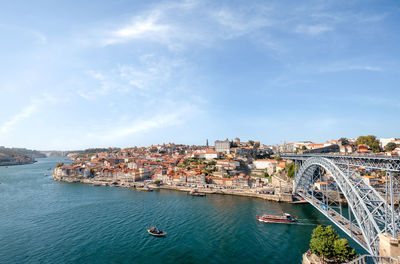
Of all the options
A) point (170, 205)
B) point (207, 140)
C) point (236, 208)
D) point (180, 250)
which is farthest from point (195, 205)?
point (207, 140)

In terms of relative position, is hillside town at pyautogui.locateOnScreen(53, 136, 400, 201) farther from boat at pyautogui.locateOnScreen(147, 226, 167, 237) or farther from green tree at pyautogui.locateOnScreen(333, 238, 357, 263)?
boat at pyautogui.locateOnScreen(147, 226, 167, 237)

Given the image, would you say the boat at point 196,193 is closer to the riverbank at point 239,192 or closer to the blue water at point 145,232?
the riverbank at point 239,192

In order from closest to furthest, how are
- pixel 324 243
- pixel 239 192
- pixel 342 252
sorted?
1. pixel 342 252
2. pixel 324 243
3. pixel 239 192

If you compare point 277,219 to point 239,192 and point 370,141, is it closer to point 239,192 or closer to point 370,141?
point 239,192

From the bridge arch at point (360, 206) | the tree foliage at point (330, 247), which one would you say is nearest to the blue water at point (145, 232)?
the tree foliage at point (330, 247)

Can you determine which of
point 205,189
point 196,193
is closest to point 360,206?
point 196,193

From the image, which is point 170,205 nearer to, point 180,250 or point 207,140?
point 180,250
